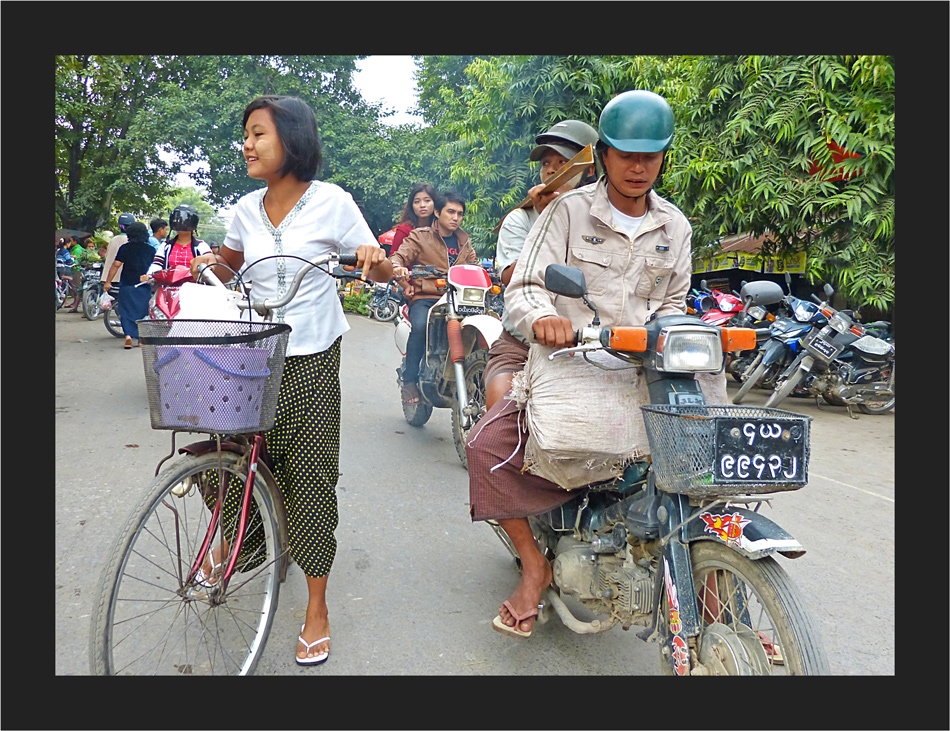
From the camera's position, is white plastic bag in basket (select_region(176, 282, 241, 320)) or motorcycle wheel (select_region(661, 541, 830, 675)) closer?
motorcycle wheel (select_region(661, 541, 830, 675))

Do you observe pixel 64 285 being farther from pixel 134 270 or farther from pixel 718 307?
pixel 718 307

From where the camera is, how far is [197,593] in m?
2.44

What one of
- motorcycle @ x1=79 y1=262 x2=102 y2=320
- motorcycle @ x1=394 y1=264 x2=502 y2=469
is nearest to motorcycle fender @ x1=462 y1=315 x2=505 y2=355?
motorcycle @ x1=394 y1=264 x2=502 y2=469

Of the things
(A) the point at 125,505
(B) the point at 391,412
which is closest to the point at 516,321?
(A) the point at 125,505

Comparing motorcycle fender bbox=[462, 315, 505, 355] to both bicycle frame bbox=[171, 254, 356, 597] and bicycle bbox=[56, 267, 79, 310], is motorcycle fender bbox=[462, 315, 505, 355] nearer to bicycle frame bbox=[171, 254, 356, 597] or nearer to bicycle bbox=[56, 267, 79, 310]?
bicycle frame bbox=[171, 254, 356, 597]

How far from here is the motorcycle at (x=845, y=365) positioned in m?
7.45

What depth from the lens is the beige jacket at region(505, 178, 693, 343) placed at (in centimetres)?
244

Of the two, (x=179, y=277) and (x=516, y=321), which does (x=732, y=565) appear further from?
(x=179, y=277)

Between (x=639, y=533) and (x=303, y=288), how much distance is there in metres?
1.46

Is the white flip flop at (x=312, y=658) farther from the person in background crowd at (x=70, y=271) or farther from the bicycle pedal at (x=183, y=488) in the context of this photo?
the person in background crowd at (x=70, y=271)

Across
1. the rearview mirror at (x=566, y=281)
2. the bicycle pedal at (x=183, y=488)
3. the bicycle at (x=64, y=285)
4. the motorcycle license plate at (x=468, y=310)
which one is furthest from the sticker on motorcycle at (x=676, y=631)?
the bicycle at (x=64, y=285)

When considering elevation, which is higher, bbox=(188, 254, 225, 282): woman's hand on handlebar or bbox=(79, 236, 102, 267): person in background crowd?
bbox=(79, 236, 102, 267): person in background crowd

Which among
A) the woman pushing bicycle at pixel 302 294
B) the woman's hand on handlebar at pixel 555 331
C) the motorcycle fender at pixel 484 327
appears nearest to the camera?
the woman's hand on handlebar at pixel 555 331

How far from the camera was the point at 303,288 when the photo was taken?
262 cm
